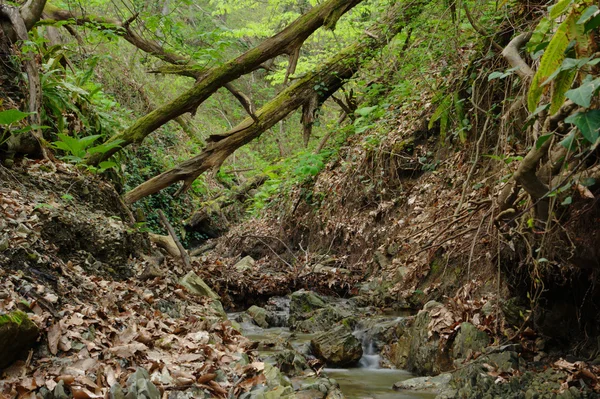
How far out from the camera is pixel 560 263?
402 centimetres

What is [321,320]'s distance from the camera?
7.30 m

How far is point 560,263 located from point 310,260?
19.8 feet

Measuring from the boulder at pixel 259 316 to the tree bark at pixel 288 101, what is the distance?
2368mm

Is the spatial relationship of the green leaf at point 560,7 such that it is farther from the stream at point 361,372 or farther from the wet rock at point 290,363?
the wet rock at point 290,363

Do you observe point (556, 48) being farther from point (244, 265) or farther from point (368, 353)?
point (244, 265)

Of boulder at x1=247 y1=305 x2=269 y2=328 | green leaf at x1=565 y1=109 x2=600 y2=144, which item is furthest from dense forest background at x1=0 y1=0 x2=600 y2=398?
boulder at x1=247 y1=305 x2=269 y2=328

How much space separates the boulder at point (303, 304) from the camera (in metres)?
7.75

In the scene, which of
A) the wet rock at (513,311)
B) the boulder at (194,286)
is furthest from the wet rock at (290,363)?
the wet rock at (513,311)

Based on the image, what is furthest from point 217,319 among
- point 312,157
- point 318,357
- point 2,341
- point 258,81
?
point 258,81

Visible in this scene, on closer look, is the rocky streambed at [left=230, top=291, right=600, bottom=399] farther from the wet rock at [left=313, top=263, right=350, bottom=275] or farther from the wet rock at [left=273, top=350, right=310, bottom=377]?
the wet rock at [left=313, top=263, right=350, bottom=275]

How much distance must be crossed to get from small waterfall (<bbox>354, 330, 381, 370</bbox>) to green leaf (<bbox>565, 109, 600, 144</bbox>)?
4.62 metres

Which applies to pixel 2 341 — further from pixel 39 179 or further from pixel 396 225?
pixel 396 225

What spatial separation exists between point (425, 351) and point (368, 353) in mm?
1113

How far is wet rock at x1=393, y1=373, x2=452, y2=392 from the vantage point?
15.4 feet
